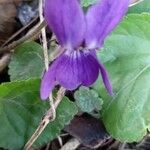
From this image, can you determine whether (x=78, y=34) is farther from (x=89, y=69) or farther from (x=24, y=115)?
(x=24, y=115)

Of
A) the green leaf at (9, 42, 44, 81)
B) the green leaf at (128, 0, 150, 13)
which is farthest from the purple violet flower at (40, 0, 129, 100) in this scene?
the green leaf at (128, 0, 150, 13)

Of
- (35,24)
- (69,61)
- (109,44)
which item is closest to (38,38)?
(35,24)

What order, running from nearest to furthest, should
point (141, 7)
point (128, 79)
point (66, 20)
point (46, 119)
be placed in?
point (66, 20)
point (46, 119)
point (128, 79)
point (141, 7)

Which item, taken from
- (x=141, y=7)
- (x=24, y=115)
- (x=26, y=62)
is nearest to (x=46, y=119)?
(x=24, y=115)

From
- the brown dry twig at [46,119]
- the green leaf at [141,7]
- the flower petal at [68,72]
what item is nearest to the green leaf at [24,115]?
the brown dry twig at [46,119]

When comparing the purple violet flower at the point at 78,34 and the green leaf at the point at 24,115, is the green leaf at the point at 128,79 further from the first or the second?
the purple violet flower at the point at 78,34

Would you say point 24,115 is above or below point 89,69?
below
